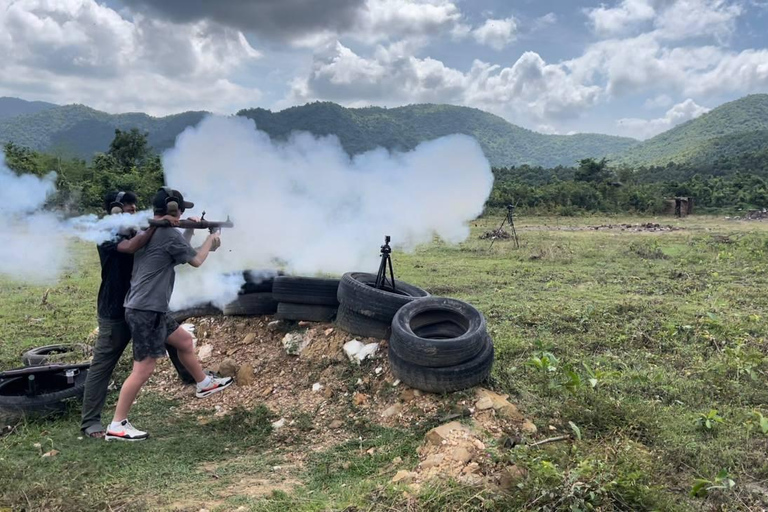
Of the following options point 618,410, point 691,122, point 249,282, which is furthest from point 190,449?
point 691,122

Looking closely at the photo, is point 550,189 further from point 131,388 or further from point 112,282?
point 131,388

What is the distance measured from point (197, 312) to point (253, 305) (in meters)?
0.85

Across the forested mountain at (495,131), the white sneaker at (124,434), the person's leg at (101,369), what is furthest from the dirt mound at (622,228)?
the forested mountain at (495,131)

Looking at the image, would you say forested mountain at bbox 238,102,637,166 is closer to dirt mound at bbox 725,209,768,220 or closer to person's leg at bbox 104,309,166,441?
dirt mound at bbox 725,209,768,220

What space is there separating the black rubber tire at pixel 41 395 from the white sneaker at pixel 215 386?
1.05 metres

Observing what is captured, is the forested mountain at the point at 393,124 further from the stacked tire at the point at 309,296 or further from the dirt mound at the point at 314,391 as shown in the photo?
the dirt mound at the point at 314,391

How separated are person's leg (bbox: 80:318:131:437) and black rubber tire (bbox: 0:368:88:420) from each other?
0.41 metres

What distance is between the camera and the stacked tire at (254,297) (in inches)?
256

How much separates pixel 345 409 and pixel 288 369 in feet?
3.56

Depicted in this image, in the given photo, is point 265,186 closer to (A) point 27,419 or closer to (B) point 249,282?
(B) point 249,282

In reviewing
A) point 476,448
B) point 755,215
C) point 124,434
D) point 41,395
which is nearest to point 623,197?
point 755,215

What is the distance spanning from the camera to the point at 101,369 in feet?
15.2

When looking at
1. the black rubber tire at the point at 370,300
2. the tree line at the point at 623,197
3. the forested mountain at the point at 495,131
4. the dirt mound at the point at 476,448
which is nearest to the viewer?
the dirt mound at the point at 476,448

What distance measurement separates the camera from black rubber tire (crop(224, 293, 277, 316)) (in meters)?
6.49
